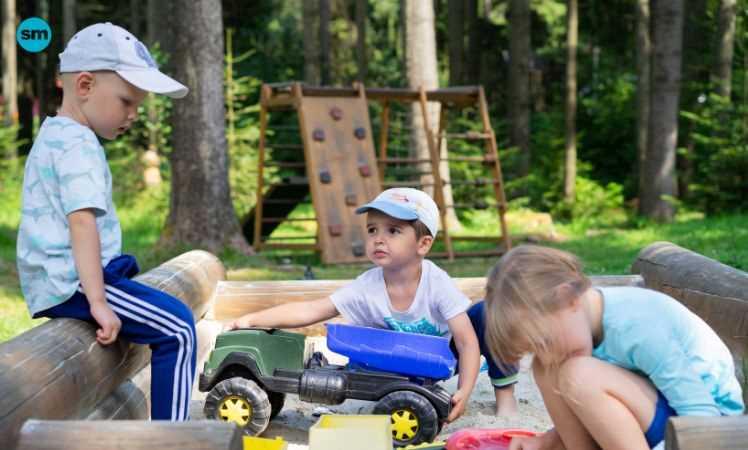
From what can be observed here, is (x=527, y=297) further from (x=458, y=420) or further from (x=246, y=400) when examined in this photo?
(x=458, y=420)

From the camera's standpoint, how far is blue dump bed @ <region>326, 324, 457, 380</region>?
11.1ft

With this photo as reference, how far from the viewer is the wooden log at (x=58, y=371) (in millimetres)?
2414

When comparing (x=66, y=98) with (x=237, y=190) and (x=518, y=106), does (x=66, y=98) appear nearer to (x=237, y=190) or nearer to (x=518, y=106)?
(x=237, y=190)

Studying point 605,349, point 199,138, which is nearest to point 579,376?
point 605,349

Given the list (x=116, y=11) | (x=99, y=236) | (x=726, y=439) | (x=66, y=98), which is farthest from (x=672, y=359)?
(x=116, y=11)

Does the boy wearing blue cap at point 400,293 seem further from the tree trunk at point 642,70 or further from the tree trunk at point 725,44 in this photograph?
the tree trunk at point 642,70

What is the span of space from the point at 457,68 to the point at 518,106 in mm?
2137

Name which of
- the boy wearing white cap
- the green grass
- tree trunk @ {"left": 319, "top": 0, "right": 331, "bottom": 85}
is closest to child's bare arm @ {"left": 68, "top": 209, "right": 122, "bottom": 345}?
the boy wearing white cap

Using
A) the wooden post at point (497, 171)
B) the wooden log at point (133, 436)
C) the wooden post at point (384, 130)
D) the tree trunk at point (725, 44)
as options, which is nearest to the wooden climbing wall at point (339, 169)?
the wooden post at point (384, 130)

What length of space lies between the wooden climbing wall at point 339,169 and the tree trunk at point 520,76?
295 inches

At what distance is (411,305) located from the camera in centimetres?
367

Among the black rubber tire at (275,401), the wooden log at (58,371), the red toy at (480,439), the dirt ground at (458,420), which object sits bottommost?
the dirt ground at (458,420)

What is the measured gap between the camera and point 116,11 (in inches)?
1011

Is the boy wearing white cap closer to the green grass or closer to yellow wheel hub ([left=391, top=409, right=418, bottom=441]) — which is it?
yellow wheel hub ([left=391, top=409, right=418, bottom=441])
